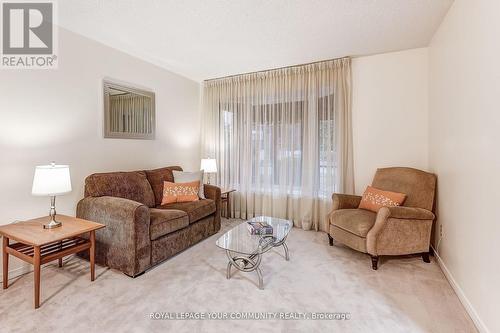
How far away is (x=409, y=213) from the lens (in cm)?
237

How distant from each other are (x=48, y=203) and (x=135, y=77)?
1.87m

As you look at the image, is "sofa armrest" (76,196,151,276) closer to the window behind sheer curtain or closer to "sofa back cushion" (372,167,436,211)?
the window behind sheer curtain

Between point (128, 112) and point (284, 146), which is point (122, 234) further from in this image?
point (284, 146)

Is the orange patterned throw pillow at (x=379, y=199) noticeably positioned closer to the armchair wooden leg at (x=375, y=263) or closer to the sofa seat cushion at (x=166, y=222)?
the armchair wooden leg at (x=375, y=263)

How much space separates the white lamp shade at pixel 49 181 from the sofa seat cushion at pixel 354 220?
8.86 ft

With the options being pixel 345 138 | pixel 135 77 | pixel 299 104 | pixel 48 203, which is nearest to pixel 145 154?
pixel 135 77

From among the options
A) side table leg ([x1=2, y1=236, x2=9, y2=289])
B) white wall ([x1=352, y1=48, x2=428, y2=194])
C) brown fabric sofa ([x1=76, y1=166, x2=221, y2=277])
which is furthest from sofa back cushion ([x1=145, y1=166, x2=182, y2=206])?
white wall ([x1=352, y1=48, x2=428, y2=194])

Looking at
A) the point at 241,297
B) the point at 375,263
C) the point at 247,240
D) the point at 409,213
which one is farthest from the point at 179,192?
the point at 409,213

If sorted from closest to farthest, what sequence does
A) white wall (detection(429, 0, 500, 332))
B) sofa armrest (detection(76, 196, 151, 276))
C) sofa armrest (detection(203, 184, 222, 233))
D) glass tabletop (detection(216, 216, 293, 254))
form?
1. white wall (detection(429, 0, 500, 332))
2. glass tabletop (detection(216, 216, 293, 254))
3. sofa armrest (detection(76, 196, 151, 276))
4. sofa armrest (detection(203, 184, 222, 233))

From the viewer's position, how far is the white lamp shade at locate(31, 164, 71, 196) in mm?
1943

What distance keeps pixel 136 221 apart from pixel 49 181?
743 mm

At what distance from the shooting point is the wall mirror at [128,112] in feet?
9.78

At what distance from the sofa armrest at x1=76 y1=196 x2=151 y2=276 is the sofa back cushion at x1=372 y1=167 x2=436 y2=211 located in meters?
2.73

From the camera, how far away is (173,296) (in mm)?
1939
